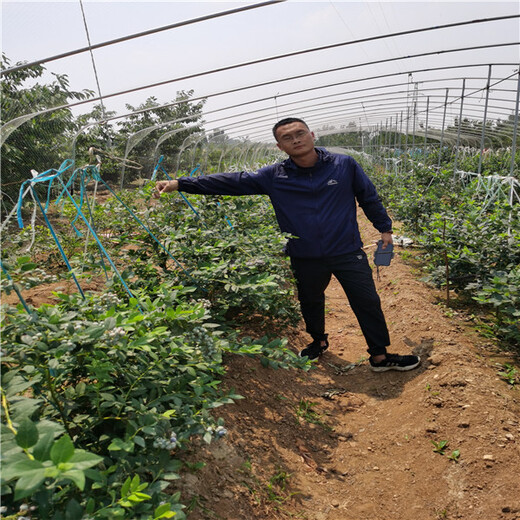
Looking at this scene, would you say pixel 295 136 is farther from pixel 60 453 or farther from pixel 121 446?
pixel 60 453

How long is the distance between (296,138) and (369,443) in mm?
1978

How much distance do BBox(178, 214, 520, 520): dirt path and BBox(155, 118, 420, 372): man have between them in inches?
13.9

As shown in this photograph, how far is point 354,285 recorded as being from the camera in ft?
9.79

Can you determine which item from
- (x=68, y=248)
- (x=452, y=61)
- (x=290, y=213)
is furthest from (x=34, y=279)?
(x=452, y=61)

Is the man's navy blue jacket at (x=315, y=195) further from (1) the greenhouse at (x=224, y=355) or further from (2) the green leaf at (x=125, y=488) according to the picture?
(2) the green leaf at (x=125, y=488)

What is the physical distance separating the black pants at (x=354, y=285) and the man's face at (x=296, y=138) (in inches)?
29.8

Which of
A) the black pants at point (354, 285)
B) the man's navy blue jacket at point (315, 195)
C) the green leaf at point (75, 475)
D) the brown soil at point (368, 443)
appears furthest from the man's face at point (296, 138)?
the green leaf at point (75, 475)

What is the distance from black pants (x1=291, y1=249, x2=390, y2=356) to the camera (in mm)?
2969

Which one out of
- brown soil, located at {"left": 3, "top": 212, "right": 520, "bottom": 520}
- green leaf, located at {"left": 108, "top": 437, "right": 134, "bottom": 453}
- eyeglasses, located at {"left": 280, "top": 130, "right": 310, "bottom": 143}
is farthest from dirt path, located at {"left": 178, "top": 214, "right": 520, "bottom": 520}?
eyeglasses, located at {"left": 280, "top": 130, "right": 310, "bottom": 143}

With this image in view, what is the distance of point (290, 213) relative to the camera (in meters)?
3.04

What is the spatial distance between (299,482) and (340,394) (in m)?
0.96

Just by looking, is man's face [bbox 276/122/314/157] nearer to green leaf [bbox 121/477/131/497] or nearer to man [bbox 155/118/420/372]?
man [bbox 155/118/420/372]

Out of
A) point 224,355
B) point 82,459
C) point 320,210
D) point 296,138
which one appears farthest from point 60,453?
point 296,138

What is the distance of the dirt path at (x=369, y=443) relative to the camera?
1936 mm
